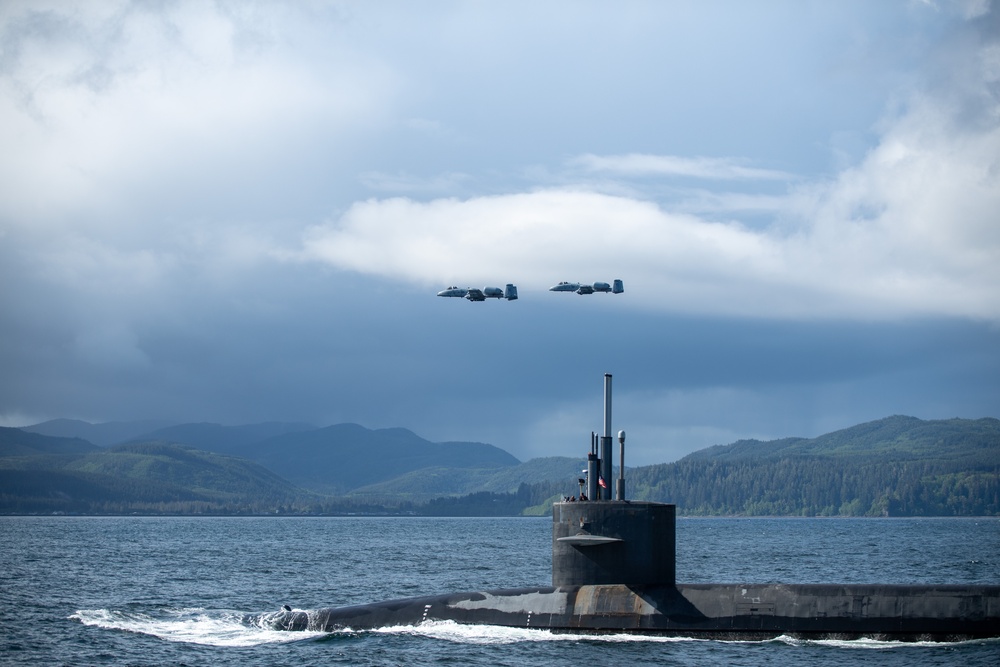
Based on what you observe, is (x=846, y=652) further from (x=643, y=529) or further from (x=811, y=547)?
(x=811, y=547)

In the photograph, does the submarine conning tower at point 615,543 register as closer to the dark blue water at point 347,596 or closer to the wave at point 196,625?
the dark blue water at point 347,596

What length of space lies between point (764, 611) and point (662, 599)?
274 centimetres

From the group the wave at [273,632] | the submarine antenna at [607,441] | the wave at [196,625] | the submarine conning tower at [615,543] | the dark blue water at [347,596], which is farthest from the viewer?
the wave at [196,625]

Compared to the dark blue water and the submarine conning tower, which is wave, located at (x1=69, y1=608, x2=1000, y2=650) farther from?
the submarine conning tower

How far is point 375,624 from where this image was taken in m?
40.6

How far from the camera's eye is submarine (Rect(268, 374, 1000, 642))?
33.2 meters

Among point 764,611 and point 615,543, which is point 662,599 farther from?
point 764,611

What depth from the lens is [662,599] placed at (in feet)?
116

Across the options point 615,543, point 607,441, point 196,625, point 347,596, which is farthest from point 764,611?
point 347,596

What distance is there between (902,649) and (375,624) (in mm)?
16197

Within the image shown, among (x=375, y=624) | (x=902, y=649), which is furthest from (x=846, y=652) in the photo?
(x=375, y=624)

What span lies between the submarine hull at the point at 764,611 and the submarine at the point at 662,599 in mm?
26

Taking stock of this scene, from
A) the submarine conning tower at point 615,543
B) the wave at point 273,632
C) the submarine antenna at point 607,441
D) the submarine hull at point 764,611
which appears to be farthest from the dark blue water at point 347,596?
the submarine antenna at point 607,441

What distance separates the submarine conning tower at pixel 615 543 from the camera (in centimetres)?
3553
